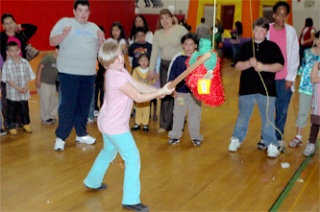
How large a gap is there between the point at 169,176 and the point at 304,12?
12403 mm

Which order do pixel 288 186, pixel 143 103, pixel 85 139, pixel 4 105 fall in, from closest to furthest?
1. pixel 288 186
2. pixel 85 139
3. pixel 4 105
4. pixel 143 103

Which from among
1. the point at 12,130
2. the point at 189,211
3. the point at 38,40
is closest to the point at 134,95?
the point at 189,211

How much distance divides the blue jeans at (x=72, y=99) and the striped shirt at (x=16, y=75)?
0.83 meters

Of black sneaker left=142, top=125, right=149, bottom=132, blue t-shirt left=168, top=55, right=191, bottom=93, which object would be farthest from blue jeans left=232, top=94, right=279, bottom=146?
black sneaker left=142, top=125, right=149, bottom=132

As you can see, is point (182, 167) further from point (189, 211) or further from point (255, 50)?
point (255, 50)

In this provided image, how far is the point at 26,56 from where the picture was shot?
16.4ft

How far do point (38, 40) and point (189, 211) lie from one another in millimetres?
11852

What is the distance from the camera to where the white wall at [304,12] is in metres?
14.0

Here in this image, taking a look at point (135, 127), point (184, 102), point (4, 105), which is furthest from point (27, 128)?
point (184, 102)

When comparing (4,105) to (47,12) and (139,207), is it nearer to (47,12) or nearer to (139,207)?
(139,207)

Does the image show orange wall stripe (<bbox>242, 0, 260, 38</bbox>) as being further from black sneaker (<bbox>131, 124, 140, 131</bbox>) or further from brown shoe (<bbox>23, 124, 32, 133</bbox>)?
brown shoe (<bbox>23, 124, 32, 133</bbox>)

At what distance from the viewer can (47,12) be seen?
44.9ft

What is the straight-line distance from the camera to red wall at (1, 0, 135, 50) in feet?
41.8

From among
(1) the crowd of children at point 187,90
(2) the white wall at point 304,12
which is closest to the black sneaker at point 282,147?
(1) the crowd of children at point 187,90
